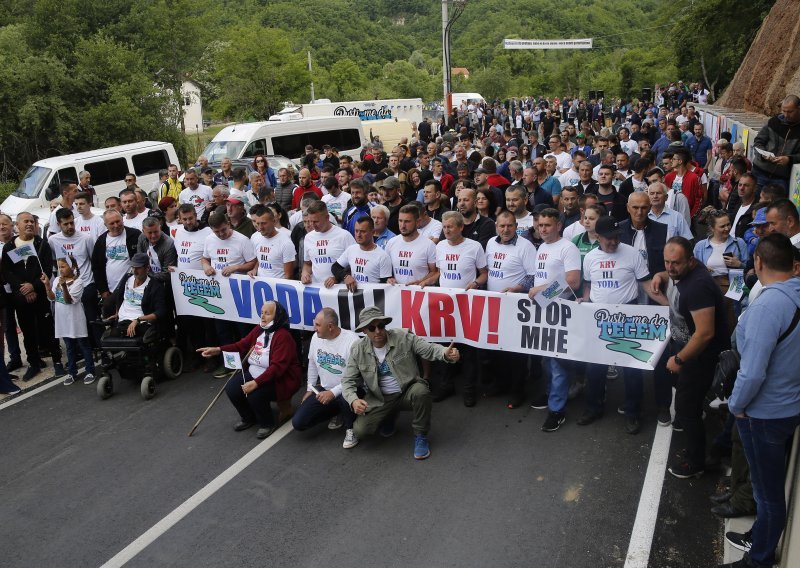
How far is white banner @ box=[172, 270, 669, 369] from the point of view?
A: 665 centimetres

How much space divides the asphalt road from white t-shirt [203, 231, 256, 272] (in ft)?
6.60

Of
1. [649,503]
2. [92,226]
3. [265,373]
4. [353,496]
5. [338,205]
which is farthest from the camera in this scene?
[338,205]

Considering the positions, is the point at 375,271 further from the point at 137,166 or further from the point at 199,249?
the point at 137,166

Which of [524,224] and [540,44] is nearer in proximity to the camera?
[524,224]

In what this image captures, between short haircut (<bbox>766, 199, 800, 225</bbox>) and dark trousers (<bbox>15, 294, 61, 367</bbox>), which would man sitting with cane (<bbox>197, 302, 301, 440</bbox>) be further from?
short haircut (<bbox>766, 199, 800, 225</bbox>)

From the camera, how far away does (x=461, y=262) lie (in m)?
7.51

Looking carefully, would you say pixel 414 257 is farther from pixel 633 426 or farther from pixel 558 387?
pixel 633 426

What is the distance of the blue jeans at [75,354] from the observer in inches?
360

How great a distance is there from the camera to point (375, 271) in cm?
798

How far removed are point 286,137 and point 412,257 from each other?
1579cm

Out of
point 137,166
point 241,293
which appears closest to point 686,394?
point 241,293

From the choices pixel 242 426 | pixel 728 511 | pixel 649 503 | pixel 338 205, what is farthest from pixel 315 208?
pixel 728 511

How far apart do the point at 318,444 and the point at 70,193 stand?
7294mm

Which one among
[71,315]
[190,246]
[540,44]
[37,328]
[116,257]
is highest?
[540,44]
